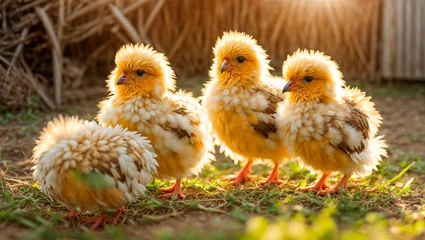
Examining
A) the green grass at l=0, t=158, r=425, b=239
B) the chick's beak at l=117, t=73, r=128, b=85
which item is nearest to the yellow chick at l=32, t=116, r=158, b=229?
the green grass at l=0, t=158, r=425, b=239

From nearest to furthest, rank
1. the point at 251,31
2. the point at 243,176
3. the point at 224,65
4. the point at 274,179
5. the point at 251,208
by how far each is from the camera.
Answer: the point at 251,208
the point at 224,65
the point at 274,179
the point at 243,176
the point at 251,31

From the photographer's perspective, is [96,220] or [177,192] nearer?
[96,220]

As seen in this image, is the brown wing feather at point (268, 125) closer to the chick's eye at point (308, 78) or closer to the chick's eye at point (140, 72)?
the chick's eye at point (308, 78)

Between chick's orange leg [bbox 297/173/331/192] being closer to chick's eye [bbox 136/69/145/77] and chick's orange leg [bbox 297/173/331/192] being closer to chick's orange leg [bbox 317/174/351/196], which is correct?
chick's orange leg [bbox 317/174/351/196]

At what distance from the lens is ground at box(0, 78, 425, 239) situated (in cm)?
332

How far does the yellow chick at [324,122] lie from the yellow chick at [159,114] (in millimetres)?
832

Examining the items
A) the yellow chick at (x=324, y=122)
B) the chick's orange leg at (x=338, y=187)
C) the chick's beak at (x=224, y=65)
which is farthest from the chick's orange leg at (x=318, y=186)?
the chick's beak at (x=224, y=65)

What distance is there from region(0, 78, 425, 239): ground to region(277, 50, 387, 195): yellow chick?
311 mm

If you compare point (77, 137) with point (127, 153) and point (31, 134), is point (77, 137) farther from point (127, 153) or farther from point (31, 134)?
point (31, 134)

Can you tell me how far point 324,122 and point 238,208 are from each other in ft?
3.64

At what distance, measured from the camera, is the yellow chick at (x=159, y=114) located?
4727 mm

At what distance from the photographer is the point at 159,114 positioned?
188 inches

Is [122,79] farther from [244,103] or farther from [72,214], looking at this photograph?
[72,214]

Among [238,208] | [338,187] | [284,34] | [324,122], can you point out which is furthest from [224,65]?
[284,34]
